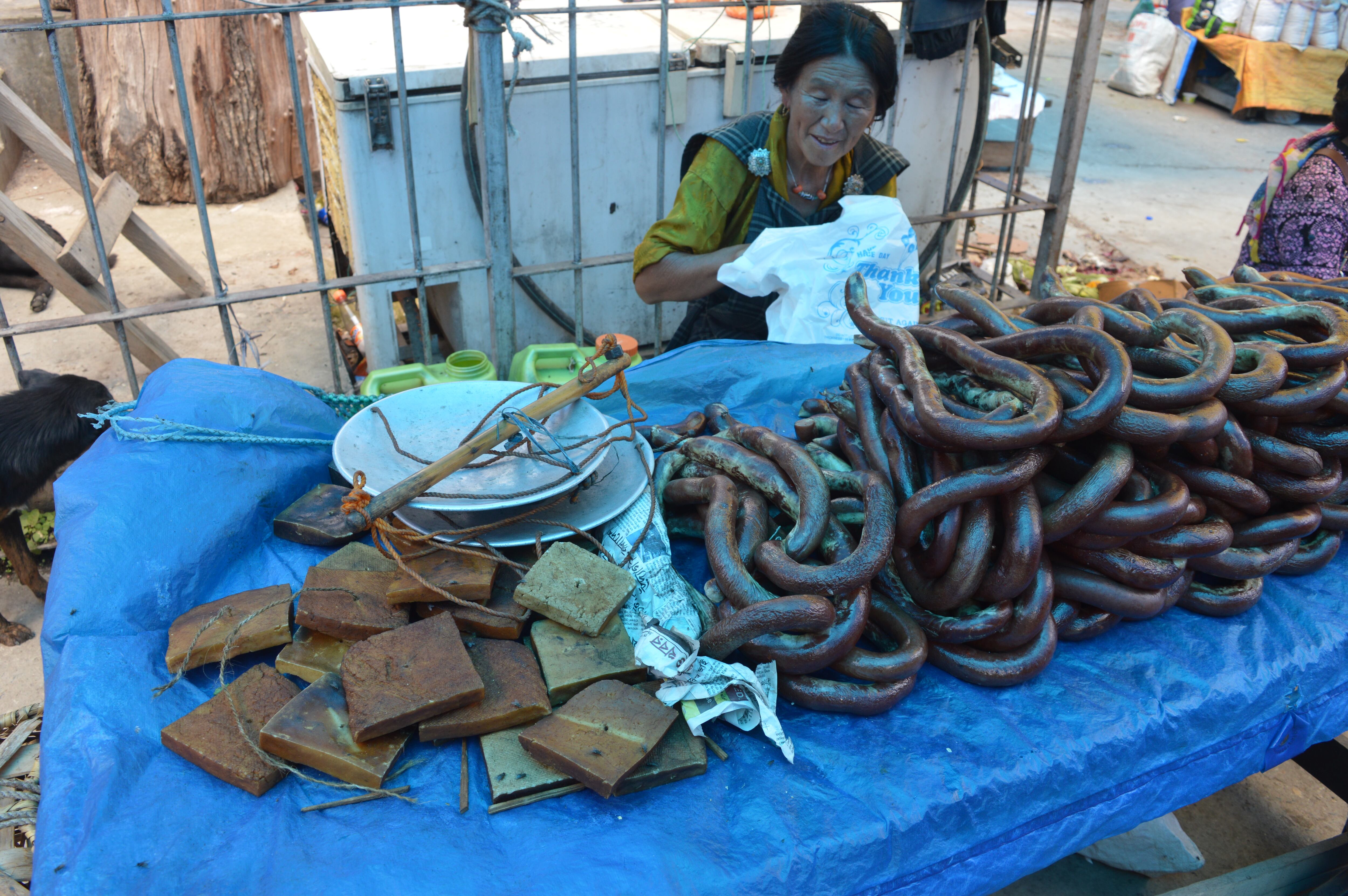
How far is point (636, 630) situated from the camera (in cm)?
188

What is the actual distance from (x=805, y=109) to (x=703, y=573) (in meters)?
1.76

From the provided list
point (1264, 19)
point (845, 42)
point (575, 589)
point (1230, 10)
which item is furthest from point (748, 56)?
point (1230, 10)

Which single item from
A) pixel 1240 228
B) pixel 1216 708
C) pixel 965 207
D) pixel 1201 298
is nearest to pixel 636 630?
pixel 1216 708

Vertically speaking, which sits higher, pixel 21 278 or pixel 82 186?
pixel 82 186

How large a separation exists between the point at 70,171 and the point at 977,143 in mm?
4855

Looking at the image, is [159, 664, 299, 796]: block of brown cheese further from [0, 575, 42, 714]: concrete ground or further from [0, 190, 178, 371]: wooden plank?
[0, 190, 178, 371]: wooden plank

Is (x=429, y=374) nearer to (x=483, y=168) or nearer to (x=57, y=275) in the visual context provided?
(x=483, y=168)

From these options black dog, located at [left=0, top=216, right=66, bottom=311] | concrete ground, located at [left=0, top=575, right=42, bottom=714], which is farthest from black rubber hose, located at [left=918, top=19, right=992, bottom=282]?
black dog, located at [left=0, top=216, right=66, bottom=311]

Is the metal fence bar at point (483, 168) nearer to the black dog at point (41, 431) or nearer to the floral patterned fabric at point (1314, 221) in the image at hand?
the black dog at point (41, 431)

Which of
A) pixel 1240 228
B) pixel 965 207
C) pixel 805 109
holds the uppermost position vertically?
pixel 805 109

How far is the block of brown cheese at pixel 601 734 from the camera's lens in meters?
1.53

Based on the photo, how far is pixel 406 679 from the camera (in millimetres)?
1617

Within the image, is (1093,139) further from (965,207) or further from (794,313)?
(794,313)

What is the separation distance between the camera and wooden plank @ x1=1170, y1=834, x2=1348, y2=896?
7.27 feet
